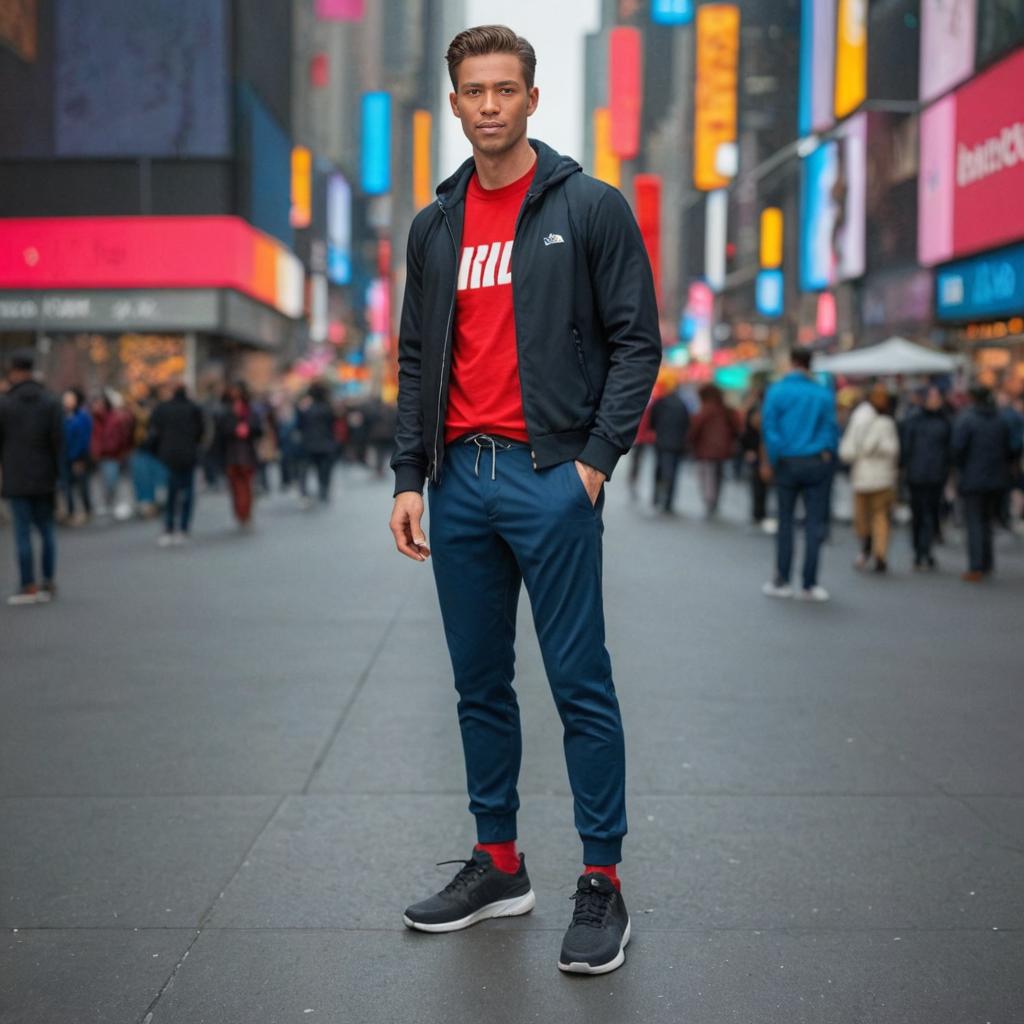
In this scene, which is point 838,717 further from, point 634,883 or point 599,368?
point 599,368

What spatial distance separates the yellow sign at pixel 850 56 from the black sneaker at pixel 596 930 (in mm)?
32665

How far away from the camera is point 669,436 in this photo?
21.7m

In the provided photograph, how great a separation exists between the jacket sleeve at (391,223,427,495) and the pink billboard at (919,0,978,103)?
26.0 metres

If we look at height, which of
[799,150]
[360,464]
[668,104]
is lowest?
[360,464]

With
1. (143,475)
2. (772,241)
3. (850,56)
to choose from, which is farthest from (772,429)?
(772,241)

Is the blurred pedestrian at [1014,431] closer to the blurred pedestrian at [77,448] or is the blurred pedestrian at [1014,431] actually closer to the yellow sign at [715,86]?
the blurred pedestrian at [77,448]

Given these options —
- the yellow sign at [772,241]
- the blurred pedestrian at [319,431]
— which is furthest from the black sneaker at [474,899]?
the yellow sign at [772,241]

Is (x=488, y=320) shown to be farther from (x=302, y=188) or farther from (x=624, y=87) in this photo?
(x=624, y=87)

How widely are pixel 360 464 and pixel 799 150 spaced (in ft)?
56.6

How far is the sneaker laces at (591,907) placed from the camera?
3701 millimetres

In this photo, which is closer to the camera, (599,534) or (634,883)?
(599,534)

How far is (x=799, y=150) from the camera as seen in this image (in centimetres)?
4809

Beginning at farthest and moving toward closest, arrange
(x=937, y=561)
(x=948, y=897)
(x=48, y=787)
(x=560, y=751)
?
(x=937, y=561), (x=560, y=751), (x=48, y=787), (x=948, y=897)

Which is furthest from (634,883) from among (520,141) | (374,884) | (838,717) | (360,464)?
(360,464)
